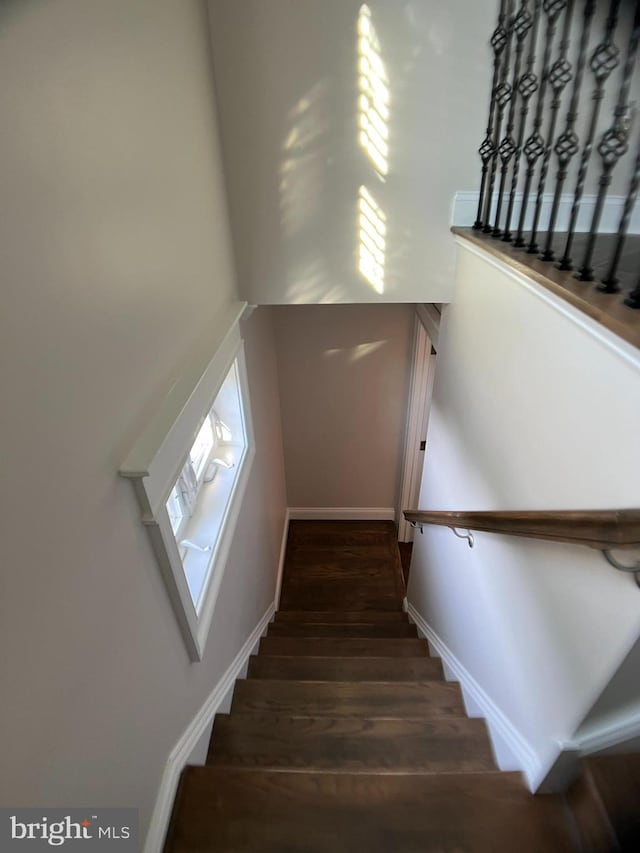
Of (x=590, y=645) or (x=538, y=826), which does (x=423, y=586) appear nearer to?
(x=538, y=826)

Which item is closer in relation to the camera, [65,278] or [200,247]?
[65,278]

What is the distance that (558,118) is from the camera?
1.83 metres

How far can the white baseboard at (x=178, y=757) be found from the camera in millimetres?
1213

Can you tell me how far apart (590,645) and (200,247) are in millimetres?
1607

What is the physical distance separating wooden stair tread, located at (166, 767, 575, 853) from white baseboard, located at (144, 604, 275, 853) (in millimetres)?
47

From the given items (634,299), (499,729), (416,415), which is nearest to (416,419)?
(416,415)

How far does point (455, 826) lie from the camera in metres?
1.30

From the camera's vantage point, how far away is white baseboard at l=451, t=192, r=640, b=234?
74.6 inches

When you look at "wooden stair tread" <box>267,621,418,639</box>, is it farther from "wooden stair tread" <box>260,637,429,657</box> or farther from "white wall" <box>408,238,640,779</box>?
"white wall" <box>408,238,640,779</box>

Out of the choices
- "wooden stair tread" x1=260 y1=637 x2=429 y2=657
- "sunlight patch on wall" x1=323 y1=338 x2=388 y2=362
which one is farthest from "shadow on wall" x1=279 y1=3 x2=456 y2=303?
"wooden stair tread" x1=260 y1=637 x2=429 y2=657

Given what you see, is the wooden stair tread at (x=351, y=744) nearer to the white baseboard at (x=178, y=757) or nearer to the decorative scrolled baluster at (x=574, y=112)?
the white baseboard at (x=178, y=757)

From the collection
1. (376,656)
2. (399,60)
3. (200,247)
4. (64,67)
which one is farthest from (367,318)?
(64,67)

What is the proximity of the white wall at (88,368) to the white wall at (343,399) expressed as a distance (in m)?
2.15

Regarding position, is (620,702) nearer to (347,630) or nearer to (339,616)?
(347,630)
